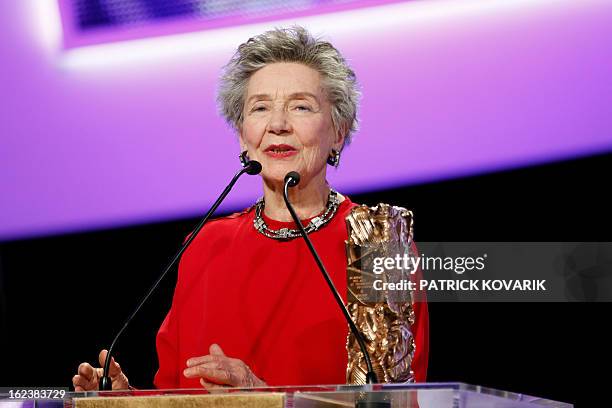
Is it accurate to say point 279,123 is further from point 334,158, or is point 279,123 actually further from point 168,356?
point 168,356

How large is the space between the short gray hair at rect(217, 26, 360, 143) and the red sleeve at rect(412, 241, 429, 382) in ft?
1.75

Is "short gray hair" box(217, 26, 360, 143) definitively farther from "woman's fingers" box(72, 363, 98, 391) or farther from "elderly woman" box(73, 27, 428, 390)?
"woman's fingers" box(72, 363, 98, 391)

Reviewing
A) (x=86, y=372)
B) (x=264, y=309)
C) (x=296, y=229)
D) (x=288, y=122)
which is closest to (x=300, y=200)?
(x=296, y=229)

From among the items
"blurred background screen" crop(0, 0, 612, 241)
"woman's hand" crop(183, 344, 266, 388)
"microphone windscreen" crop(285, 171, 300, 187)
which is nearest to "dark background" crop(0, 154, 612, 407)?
"blurred background screen" crop(0, 0, 612, 241)

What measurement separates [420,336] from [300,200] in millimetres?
526

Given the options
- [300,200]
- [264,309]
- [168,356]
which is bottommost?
[168,356]

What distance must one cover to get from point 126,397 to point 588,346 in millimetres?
1689

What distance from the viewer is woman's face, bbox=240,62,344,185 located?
262 cm

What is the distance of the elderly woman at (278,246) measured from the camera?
249 cm

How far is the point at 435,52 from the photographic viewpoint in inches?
119

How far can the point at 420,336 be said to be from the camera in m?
2.43

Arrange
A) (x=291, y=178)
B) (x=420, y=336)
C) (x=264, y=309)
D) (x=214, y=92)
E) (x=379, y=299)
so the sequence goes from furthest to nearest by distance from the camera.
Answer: (x=214, y=92) → (x=264, y=309) → (x=420, y=336) → (x=291, y=178) → (x=379, y=299)

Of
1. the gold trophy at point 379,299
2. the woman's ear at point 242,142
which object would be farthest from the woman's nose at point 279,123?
the gold trophy at point 379,299

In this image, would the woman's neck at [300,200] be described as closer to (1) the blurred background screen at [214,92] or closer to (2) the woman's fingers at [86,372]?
(1) the blurred background screen at [214,92]
